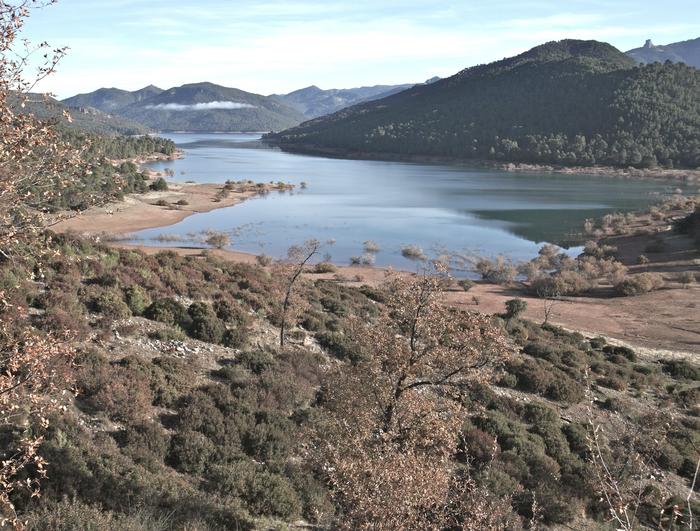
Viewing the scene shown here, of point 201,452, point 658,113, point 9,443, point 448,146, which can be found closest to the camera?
point 9,443

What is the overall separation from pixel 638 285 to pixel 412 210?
4523 cm

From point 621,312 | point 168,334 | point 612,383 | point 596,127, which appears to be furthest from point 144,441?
point 596,127

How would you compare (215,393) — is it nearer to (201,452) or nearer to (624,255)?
(201,452)

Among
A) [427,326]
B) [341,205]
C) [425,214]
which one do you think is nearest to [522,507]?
[427,326]

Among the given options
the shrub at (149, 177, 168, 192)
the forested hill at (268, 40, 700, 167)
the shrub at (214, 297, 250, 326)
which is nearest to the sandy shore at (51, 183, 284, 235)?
the shrub at (149, 177, 168, 192)

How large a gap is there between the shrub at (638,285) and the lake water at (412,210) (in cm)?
1504

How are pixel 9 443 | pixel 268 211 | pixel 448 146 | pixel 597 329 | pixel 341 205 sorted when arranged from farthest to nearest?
pixel 448 146 → pixel 341 205 → pixel 268 211 → pixel 597 329 → pixel 9 443

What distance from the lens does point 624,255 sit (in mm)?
57094

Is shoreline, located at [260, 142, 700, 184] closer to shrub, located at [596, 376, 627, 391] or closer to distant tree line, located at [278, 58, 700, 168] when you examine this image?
distant tree line, located at [278, 58, 700, 168]

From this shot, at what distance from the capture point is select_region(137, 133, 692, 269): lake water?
203ft

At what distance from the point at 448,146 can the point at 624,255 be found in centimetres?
13242

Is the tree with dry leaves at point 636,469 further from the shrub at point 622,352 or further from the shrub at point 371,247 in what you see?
the shrub at point 371,247

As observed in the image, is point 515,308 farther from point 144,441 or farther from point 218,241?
point 218,241

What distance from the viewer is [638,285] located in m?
42.8
